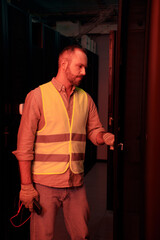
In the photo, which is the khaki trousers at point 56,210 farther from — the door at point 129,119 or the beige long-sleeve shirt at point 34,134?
the door at point 129,119

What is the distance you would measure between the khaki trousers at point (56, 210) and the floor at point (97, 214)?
0.97 meters

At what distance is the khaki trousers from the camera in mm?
1746

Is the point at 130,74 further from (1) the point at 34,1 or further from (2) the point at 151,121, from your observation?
(1) the point at 34,1

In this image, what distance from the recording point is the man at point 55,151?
1748 millimetres

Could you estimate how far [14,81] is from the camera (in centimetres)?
233

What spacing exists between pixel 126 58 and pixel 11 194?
1.53 meters

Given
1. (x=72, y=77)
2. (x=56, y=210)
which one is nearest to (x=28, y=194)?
(x=56, y=210)

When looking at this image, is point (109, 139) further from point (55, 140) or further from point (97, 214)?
point (97, 214)

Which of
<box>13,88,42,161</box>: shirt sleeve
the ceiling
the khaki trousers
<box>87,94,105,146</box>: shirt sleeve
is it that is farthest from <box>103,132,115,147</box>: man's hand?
Result: the ceiling

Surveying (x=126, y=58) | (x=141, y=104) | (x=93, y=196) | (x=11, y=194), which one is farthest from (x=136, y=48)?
(x=93, y=196)

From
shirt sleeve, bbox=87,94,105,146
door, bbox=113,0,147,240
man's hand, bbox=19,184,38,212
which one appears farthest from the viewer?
shirt sleeve, bbox=87,94,105,146

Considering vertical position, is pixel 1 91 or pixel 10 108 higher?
pixel 1 91

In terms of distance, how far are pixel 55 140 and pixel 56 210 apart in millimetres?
443

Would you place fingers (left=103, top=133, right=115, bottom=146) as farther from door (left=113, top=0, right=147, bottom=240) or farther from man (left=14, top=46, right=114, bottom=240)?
door (left=113, top=0, right=147, bottom=240)
